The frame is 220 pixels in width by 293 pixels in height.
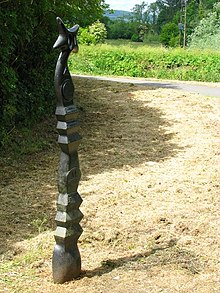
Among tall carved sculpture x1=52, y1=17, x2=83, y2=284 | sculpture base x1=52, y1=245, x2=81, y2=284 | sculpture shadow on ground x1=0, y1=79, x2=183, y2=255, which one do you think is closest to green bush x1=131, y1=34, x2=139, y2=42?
sculpture shadow on ground x1=0, y1=79, x2=183, y2=255

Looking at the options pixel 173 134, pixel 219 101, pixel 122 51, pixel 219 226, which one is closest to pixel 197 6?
pixel 122 51

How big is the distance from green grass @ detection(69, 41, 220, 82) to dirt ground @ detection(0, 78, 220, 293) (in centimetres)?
1117

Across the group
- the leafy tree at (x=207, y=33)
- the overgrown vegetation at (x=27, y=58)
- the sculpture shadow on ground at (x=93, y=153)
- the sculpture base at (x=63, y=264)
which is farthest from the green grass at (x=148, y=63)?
the sculpture base at (x=63, y=264)

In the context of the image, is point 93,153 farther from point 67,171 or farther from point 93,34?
point 93,34

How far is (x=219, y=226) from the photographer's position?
4992 millimetres

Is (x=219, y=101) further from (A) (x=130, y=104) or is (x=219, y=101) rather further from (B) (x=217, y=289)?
(B) (x=217, y=289)

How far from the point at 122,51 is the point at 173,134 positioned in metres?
15.6

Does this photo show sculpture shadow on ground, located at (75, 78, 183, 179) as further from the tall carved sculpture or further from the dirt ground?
the tall carved sculpture

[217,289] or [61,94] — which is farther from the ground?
[61,94]

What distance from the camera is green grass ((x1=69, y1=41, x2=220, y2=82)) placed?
69.7 feet

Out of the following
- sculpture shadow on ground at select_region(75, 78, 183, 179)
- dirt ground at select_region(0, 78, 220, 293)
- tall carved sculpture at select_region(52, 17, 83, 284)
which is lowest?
sculpture shadow on ground at select_region(75, 78, 183, 179)

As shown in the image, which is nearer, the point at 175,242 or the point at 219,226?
the point at 175,242

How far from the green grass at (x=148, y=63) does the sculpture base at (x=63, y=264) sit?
16.9m

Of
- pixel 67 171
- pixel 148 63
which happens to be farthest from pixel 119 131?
pixel 148 63
